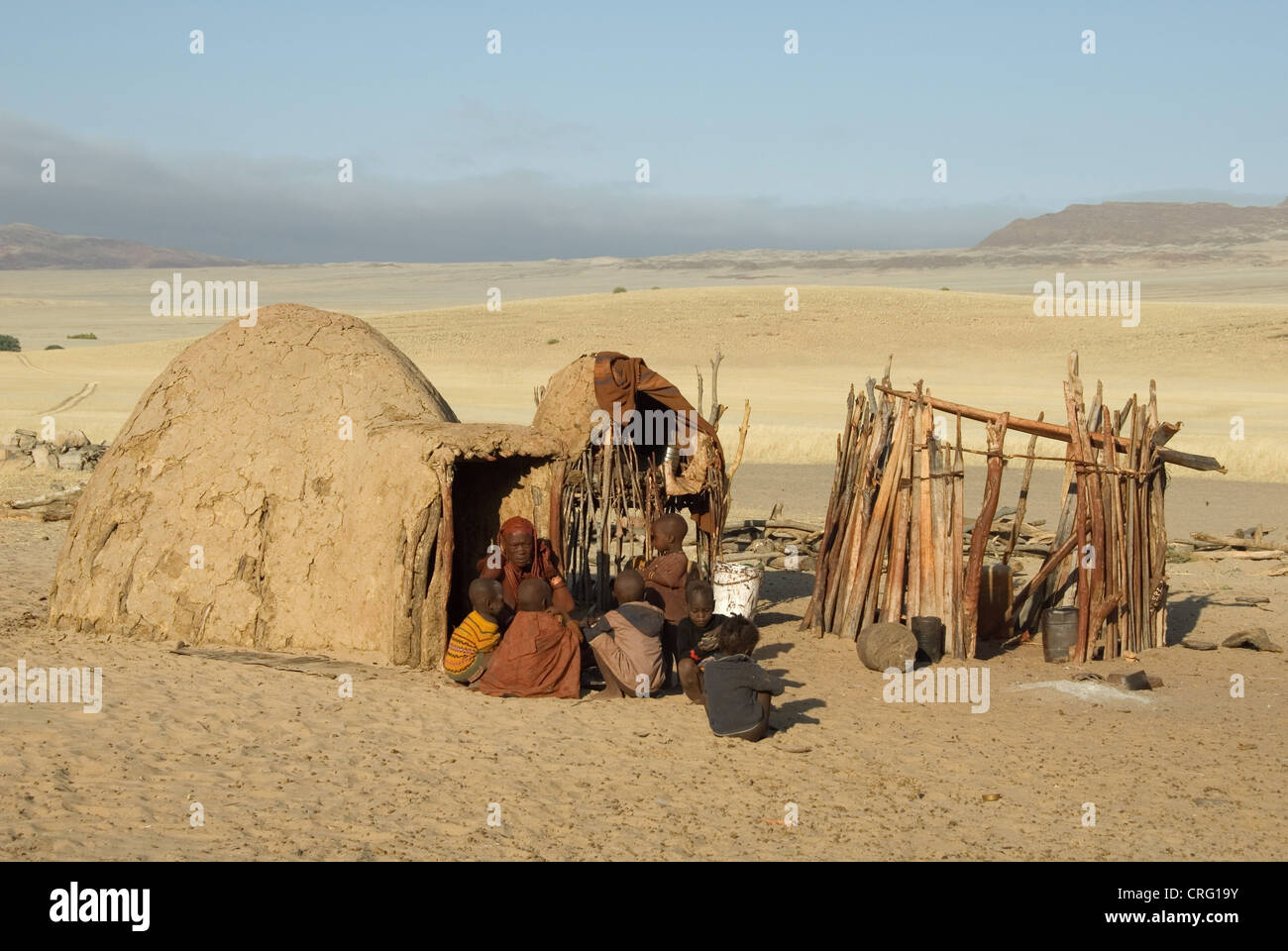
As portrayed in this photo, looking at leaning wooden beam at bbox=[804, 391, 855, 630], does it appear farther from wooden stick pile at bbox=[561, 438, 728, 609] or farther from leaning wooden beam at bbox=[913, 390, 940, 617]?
wooden stick pile at bbox=[561, 438, 728, 609]

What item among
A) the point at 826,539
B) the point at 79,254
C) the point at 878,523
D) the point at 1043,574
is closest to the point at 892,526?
the point at 878,523

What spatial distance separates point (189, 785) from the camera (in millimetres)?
6281

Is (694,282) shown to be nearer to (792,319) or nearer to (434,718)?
(792,319)

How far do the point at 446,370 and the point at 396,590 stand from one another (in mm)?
34095

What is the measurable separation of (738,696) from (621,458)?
3544 millimetres

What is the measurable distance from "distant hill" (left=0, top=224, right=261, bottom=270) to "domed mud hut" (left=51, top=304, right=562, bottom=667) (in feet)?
495

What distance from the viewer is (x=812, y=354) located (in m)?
46.4

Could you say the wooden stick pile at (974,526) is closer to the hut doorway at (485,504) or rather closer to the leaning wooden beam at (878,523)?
the leaning wooden beam at (878,523)

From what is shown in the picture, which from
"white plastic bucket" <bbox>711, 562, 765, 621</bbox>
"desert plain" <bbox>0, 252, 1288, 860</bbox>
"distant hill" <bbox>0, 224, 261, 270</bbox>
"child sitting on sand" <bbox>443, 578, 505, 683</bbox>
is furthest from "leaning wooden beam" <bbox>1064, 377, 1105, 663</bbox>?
"distant hill" <bbox>0, 224, 261, 270</bbox>

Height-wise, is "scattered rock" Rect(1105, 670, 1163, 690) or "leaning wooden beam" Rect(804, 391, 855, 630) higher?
"leaning wooden beam" Rect(804, 391, 855, 630)

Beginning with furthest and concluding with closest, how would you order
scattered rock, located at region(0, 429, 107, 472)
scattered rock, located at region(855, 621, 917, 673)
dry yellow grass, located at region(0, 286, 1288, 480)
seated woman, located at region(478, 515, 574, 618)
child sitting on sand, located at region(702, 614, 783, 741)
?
dry yellow grass, located at region(0, 286, 1288, 480) → scattered rock, located at region(0, 429, 107, 472) → scattered rock, located at region(855, 621, 917, 673) → seated woman, located at region(478, 515, 574, 618) → child sitting on sand, located at region(702, 614, 783, 741)

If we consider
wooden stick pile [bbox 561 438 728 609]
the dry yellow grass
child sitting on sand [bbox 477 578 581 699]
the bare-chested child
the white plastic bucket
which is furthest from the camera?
the dry yellow grass

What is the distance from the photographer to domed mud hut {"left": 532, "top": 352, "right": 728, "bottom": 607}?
1067cm
